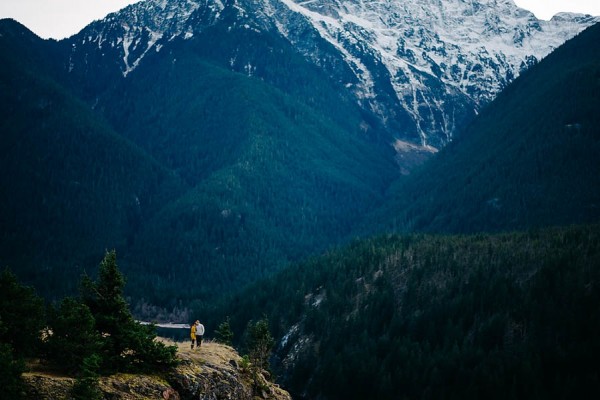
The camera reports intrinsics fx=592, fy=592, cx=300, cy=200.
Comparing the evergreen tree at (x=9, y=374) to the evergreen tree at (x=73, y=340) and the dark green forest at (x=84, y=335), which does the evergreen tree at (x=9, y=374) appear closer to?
the dark green forest at (x=84, y=335)

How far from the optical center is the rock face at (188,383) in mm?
34250

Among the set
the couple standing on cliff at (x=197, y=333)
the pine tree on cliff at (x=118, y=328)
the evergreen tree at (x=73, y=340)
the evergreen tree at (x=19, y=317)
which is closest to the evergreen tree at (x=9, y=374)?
the evergreen tree at (x=19, y=317)

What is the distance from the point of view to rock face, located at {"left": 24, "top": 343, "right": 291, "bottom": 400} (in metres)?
34.2

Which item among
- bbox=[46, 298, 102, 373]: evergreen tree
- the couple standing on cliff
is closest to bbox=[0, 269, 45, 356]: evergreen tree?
bbox=[46, 298, 102, 373]: evergreen tree

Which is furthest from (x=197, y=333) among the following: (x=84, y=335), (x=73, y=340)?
(x=73, y=340)

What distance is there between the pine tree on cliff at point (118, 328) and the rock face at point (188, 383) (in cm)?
111

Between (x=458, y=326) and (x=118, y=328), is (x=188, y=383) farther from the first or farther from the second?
(x=458, y=326)

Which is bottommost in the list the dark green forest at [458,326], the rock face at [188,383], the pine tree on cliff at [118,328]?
the dark green forest at [458,326]

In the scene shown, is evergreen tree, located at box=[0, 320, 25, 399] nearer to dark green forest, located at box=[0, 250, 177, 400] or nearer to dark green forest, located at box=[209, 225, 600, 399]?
dark green forest, located at box=[0, 250, 177, 400]

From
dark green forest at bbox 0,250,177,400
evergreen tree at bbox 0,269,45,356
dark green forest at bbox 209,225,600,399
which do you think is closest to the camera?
dark green forest at bbox 0,250,177,400

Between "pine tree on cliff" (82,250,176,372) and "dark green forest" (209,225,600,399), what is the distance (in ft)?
351

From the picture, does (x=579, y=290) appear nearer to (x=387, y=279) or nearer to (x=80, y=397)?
(x=387, y=279)

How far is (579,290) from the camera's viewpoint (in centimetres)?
15238

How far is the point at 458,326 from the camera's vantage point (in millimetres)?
157125
